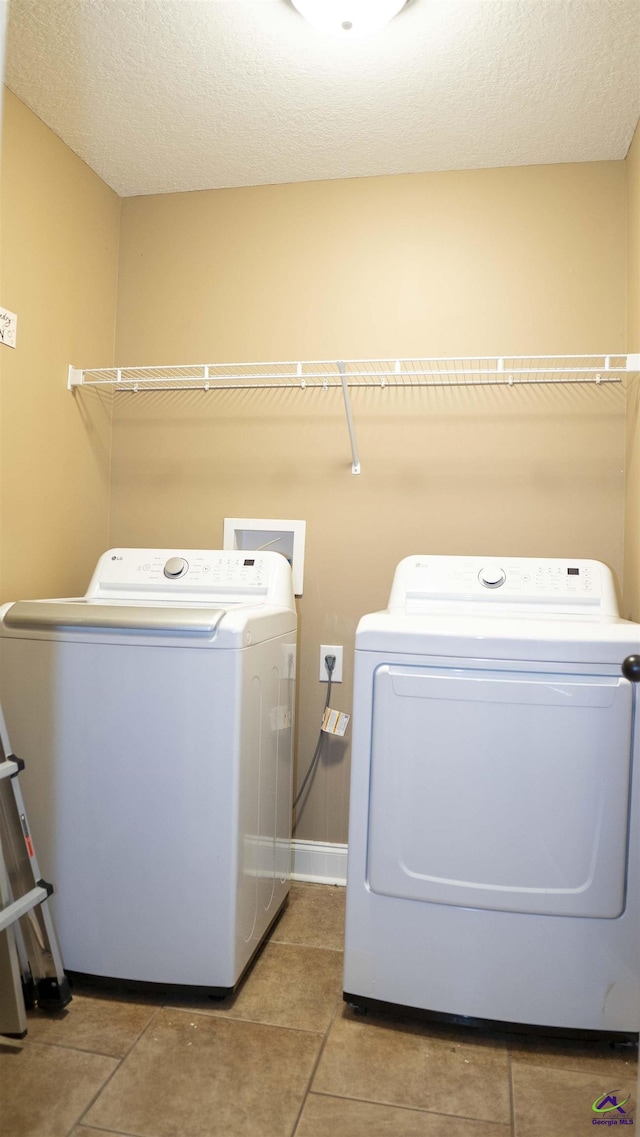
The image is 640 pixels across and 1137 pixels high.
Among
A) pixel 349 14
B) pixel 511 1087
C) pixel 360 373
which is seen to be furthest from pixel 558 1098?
pixel 349 14

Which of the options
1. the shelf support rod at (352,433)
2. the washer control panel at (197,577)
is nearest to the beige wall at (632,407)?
the shelf support rod at (352,433)

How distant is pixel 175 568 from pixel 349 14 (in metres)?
1.44

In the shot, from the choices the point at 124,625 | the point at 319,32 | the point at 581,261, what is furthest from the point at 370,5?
the point at 124,625

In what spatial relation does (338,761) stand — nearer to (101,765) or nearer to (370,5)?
(101,765)

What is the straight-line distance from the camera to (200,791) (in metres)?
1.67

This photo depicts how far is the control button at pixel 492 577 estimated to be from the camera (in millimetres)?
2047

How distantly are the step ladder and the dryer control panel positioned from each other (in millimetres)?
1076

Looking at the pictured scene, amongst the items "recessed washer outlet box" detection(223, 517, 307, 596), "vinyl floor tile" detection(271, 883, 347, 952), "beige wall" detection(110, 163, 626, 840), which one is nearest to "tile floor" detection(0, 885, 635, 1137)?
"vinyl floor tile" detection(271, 883, 347, 952)

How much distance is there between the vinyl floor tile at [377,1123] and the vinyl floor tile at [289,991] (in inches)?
10.1

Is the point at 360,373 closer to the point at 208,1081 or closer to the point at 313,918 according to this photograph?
the point at 313,918

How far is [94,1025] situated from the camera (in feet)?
5.35

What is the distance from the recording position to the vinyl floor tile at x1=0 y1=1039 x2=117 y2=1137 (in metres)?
1.33

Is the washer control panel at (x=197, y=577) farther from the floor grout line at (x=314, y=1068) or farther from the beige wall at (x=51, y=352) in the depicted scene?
the floor grout line at (x=314, y=1068)

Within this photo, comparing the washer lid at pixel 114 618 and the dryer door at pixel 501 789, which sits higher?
the washer lid at pixel 114 618
